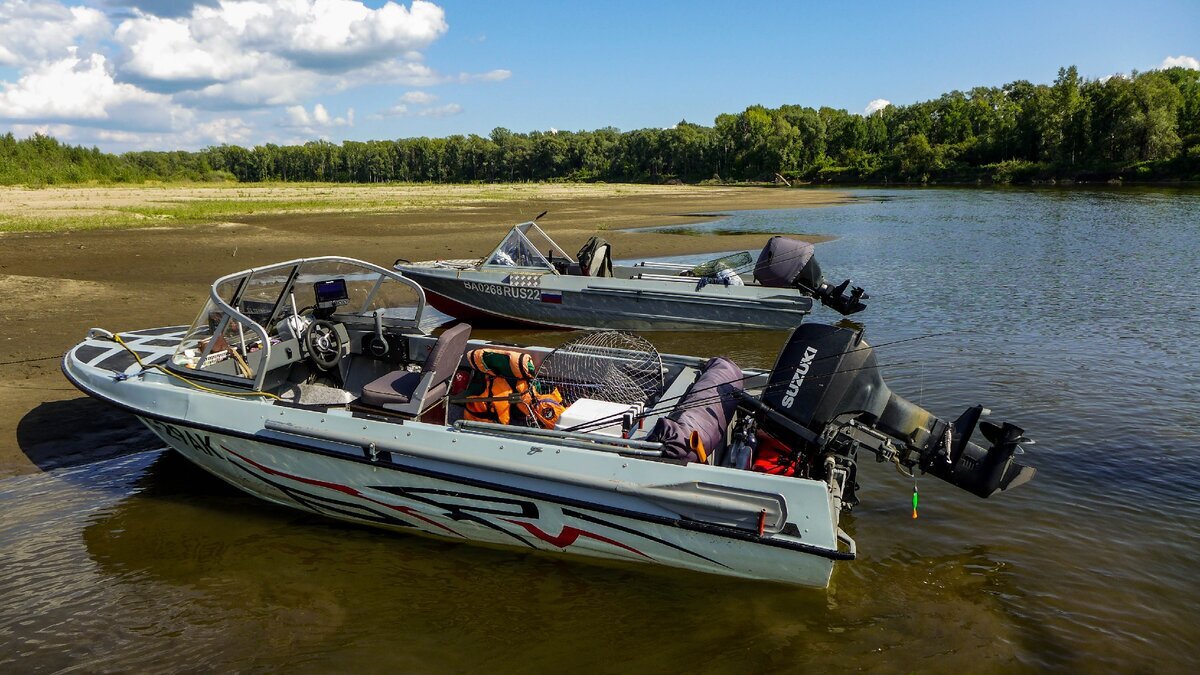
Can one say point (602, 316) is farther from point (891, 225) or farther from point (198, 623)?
point (891, 225)

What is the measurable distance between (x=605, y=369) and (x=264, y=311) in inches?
136

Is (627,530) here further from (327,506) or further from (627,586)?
(327,506)

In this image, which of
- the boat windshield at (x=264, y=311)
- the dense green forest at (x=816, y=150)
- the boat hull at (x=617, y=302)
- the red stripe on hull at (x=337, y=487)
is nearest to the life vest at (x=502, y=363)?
the boat windshield at (x=264, y=311)

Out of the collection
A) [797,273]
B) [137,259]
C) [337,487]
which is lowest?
[337,487]

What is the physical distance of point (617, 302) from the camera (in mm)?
12445

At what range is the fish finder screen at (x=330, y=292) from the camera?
7.02m

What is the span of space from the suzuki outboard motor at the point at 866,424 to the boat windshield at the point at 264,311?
3.98 metres

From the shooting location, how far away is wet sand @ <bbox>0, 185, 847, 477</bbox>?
7.84 m

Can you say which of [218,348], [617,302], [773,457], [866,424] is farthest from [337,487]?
[617,302]

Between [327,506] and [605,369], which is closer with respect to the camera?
[327,506]

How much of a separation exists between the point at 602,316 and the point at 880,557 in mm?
7796

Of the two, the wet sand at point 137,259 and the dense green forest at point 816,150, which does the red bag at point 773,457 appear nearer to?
the wet sand at point 137,259

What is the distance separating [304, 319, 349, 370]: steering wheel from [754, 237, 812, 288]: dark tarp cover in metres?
7.01

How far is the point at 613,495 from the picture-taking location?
4.75m
